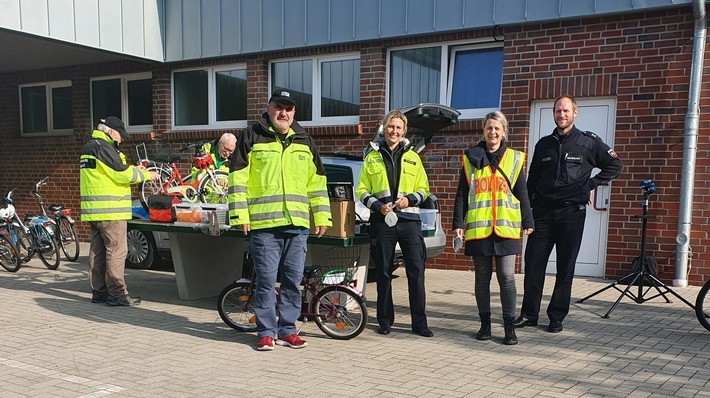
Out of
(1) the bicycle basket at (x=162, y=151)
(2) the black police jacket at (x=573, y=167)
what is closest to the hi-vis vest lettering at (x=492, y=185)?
(2) the black police jacket at (x=573, y=167)

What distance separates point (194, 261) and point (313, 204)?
7.94ft

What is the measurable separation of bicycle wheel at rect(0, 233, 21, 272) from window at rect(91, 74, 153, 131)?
4.02 meters

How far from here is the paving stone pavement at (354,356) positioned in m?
4.05

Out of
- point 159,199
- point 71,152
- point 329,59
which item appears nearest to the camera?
point 159,199

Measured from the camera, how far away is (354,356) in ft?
15.8

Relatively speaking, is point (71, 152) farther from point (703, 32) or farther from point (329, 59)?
point (703, 32)

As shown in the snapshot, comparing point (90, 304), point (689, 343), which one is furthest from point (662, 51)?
point (90, 304)

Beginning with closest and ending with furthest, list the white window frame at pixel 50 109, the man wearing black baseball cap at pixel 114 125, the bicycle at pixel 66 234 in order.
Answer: the man wearing black baseball cap at pixel 114 125
the bicycle at pixel 66 234
the white window frame at pixel 50 109

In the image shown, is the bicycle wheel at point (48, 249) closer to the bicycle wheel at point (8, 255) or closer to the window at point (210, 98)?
the bicycle wheel at point (8, 255)

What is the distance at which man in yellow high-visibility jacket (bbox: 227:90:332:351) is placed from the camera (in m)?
4.91

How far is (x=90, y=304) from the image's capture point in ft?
22.3

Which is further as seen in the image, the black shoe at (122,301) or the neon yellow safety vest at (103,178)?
the black shoe at (122,301)

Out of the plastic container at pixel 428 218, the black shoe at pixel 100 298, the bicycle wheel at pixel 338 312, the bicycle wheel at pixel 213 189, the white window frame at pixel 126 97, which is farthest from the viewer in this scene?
the white window frame at pixel 126 97

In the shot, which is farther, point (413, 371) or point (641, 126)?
point (641, 126)
